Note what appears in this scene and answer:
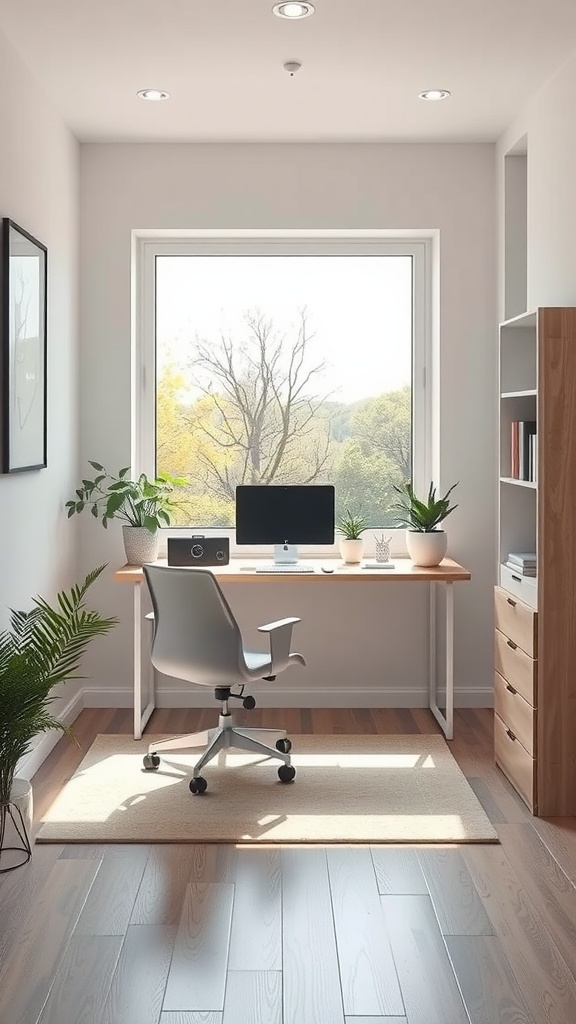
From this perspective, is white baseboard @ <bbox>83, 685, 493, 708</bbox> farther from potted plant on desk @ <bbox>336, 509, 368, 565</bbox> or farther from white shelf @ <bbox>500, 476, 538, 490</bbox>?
white shelf @ <bbox>500, 476, 538, 490</bbox>

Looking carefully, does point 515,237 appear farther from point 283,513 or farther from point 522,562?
point 522,562

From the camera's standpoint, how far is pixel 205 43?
3930 millimetres

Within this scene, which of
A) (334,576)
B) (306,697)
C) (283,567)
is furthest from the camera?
(306,697)

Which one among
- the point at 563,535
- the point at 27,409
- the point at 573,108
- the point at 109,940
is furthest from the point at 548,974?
the point at 573,108

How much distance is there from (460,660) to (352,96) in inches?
108

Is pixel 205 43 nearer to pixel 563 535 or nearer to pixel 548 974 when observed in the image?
pixel 563 535

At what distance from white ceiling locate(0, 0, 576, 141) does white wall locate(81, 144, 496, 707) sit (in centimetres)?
16

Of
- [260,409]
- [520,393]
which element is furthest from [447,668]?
[260,409]

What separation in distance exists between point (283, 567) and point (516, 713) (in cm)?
132

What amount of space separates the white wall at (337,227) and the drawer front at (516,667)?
3.40 feet

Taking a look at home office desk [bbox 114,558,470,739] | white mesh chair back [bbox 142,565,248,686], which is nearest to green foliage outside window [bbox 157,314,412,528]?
Result: home office desk [bbox 114,558,470,739]

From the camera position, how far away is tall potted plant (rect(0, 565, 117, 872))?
10.4ft

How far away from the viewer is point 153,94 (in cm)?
452

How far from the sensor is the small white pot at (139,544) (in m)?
5.07
